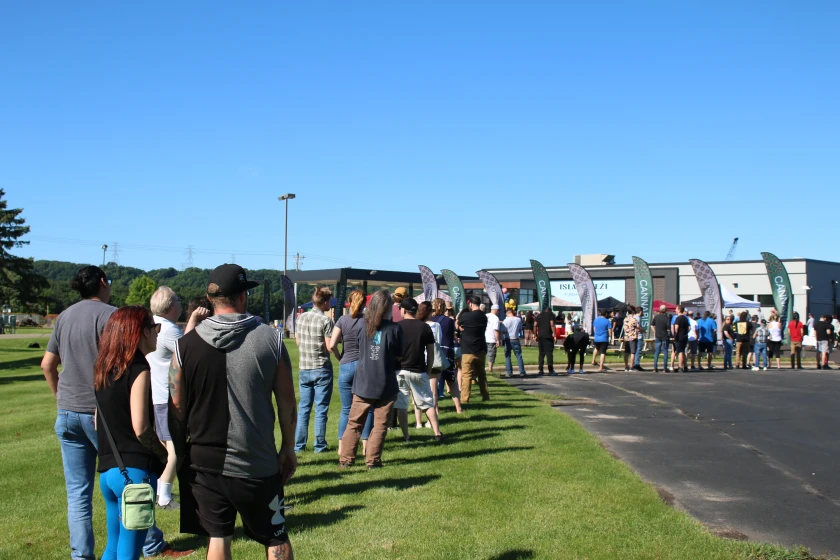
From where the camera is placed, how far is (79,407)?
4789 mm

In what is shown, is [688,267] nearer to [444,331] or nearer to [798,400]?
[798,400]

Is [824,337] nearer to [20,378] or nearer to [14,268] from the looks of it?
[20,378]

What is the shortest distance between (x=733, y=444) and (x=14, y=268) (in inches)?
1996

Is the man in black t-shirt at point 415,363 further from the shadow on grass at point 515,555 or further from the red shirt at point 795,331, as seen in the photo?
the red shirt at point 795,331

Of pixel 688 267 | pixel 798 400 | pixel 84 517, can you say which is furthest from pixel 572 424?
pixel 688 267

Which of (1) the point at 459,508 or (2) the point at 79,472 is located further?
(1) the point at 459,508

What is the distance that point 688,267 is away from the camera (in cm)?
5362

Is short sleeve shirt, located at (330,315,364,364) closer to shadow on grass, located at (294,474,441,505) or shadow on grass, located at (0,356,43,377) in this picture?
shadow on grass, located at (294,474,441,505)

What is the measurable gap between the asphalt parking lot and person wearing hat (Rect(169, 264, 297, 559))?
382cm

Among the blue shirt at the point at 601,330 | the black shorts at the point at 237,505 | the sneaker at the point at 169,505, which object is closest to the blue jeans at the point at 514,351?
the blue shirt at the point at 601,330

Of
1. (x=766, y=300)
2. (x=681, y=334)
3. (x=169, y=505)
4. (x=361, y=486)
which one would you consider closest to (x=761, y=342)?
(x=681, y=334)

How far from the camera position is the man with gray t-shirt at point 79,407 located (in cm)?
479

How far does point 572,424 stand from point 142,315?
26.5 ft

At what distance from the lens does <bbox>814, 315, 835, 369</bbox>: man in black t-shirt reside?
2473 centimetres
